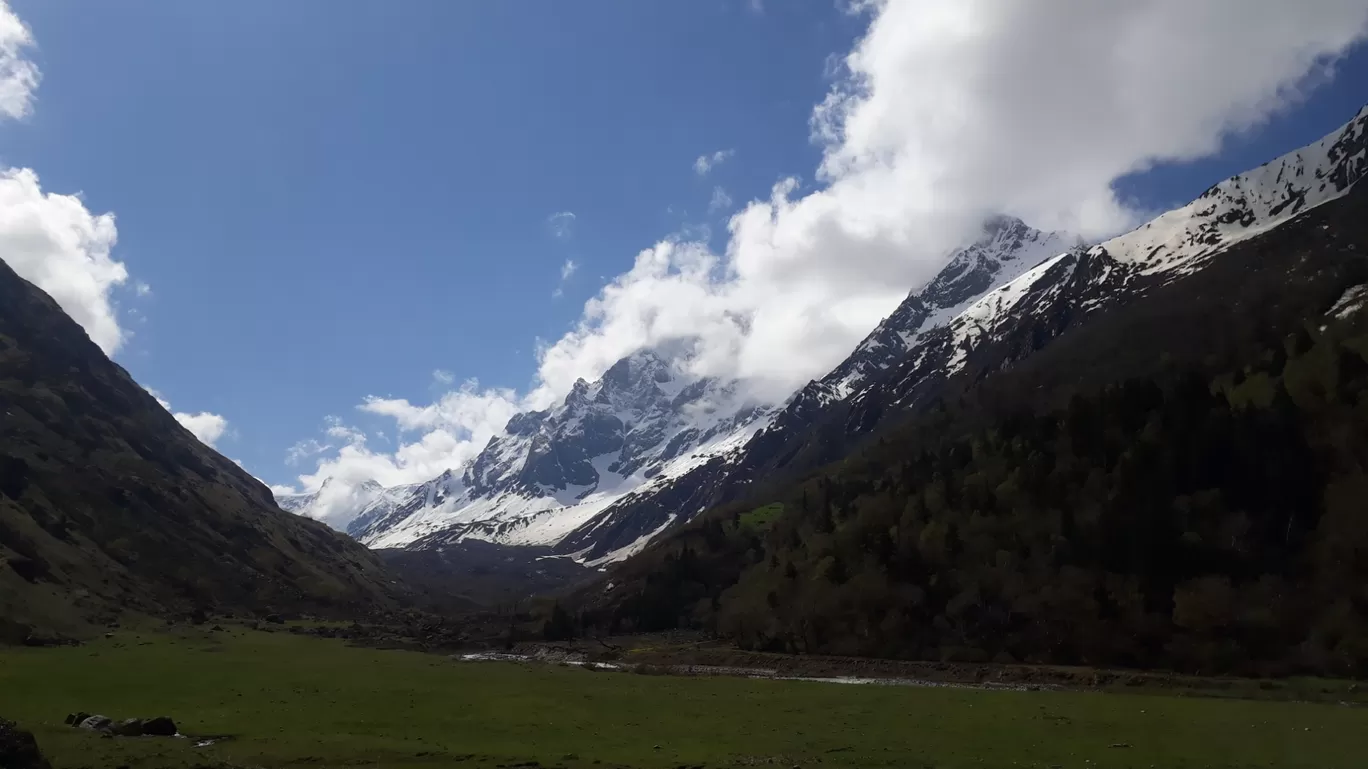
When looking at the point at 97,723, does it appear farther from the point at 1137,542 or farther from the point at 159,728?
the point at 1137,542

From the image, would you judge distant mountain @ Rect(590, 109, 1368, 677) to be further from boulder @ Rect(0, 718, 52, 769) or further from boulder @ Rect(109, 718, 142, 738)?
boulder @ Rect(0, 718, 52, 769)

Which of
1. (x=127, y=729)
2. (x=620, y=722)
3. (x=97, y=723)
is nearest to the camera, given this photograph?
(x=127, y=729)

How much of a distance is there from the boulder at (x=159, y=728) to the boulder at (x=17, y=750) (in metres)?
18.2

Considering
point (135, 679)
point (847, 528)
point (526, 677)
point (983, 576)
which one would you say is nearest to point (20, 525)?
point (135, 679)

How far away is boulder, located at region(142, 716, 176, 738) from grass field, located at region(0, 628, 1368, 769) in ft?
8.82

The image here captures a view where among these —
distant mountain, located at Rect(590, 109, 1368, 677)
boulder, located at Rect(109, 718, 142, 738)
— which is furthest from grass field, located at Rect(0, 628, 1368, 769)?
distant mountain, located at Rect(590, 109, 1368, 677)

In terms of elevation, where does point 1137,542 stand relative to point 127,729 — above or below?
above

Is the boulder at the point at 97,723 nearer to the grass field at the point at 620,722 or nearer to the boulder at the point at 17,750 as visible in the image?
the grass field at the point at 620,722

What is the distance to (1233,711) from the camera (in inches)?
2346

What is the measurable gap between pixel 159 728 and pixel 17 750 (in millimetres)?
20376

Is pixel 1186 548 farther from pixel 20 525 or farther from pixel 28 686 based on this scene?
pixel 20 525

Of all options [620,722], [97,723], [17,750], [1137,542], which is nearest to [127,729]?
[97,723]

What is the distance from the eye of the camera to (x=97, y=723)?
163 feet

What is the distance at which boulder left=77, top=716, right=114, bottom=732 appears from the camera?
49.2 m
